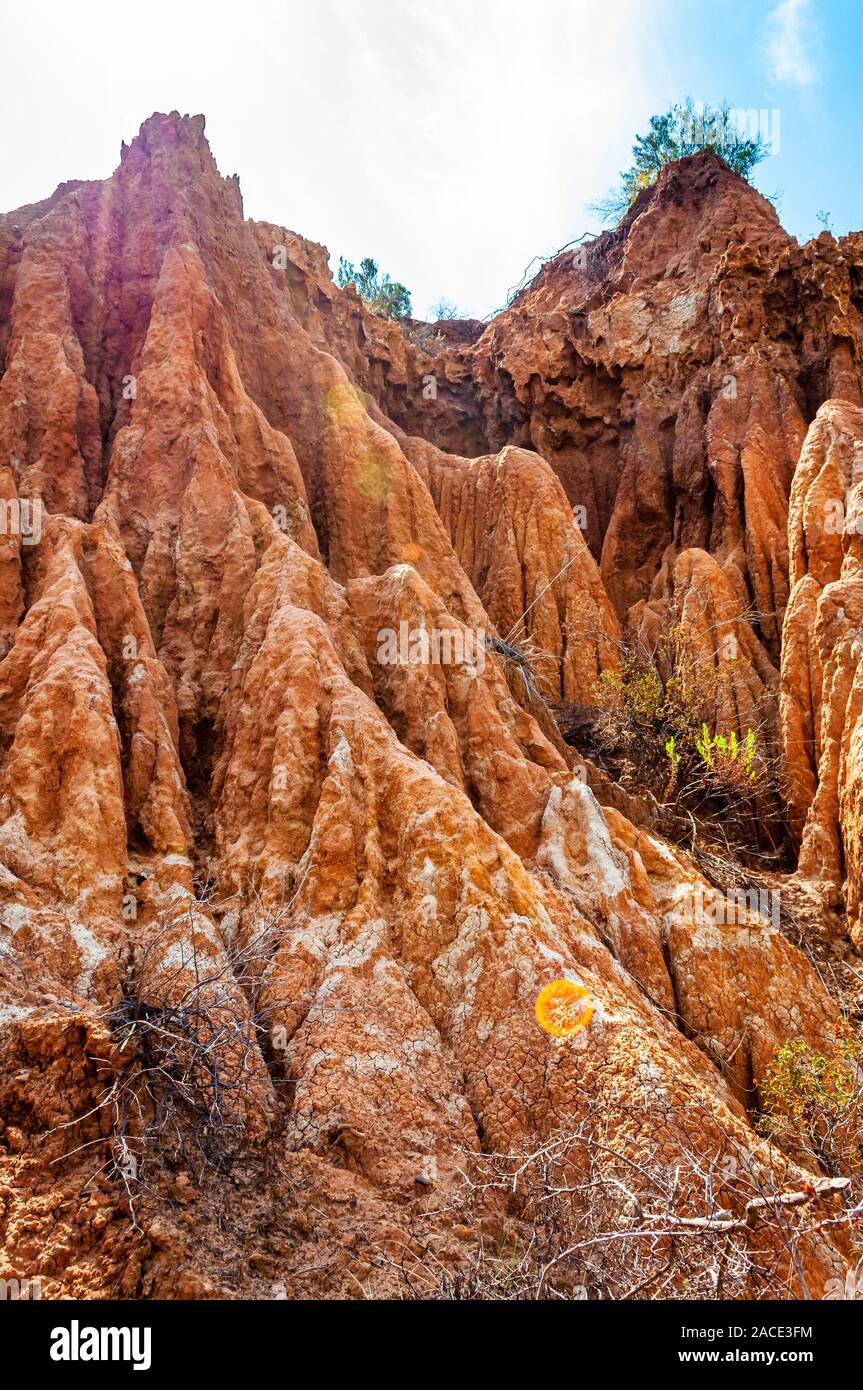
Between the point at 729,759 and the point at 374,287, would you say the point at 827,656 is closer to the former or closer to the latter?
the point at 729,759

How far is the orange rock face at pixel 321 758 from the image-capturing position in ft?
19.4

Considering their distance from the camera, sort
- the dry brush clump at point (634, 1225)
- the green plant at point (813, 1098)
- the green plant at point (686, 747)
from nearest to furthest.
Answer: the dry brush clump at point (634, 1225) → the green plant at point (813, 1098) → the green plant at point (686, 747)

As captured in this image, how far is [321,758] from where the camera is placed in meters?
9.36

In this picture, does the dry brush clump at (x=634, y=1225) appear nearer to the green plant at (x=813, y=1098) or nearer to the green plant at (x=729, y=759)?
the green plant at (x=813, y=1098)

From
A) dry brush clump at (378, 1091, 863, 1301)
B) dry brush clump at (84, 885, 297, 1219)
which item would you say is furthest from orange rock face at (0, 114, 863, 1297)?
dry brush clump at (378, 1091, 863, 1301)

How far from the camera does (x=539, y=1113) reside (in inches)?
270

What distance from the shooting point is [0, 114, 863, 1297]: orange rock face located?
592 cm

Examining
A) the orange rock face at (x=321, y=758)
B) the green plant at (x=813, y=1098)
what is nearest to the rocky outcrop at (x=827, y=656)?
the orange rock face at (x=321, y=758)

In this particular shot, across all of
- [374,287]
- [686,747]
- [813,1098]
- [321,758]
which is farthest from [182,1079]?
[374,287]

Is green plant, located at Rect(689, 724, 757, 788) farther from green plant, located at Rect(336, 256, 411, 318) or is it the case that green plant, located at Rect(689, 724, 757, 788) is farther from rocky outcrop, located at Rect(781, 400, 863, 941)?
green plant, located at Rect(336, 256, 411, 318)

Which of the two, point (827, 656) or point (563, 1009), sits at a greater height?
point (827, 656)

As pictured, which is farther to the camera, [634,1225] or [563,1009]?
[563,1009]
